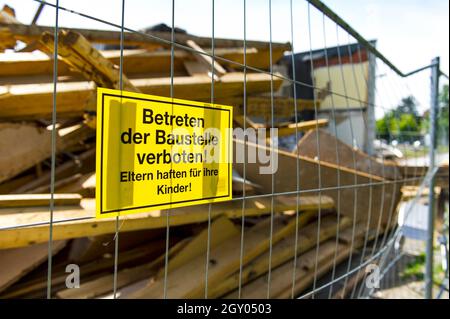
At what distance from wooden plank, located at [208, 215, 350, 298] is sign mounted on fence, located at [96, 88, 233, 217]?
0.79 m

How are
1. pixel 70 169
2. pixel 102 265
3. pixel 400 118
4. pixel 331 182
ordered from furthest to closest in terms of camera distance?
pixel 400 118 < pixel 70 169 < pixel 331 182 < pixel 102 265

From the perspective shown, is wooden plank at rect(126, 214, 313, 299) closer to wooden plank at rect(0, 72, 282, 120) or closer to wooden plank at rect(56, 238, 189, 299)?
wooden plank at rect(56, 238, 189, 299)

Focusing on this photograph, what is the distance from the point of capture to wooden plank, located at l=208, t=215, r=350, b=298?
1498 mm

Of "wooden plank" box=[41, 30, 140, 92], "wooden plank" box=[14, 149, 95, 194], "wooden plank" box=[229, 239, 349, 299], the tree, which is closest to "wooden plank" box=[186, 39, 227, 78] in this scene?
"wooden plank" box=[41, 30, 140, 92]

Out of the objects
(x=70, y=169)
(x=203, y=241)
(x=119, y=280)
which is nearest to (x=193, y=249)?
(x=203, y=241)

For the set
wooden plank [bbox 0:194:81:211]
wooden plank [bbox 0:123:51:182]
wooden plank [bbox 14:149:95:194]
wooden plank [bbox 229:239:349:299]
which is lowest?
wooden plank [bbox 229:239:349:299]

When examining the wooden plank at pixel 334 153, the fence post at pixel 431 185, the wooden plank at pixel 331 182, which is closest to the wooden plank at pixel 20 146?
the wooden plank at pixel 331 182

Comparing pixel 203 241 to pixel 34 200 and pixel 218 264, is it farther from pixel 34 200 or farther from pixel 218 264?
A: pixel 34 200

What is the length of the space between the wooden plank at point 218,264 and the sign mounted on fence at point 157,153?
681mm

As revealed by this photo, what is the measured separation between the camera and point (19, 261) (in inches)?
53.7

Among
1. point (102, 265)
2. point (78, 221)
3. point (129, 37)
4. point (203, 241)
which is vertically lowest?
point (102, 265)

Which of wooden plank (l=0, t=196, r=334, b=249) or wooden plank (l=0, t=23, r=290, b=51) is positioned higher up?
wooden plank (l=0, t=23, r=290, b=51)

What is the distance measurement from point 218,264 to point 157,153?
0.94m

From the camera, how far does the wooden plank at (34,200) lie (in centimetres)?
107
